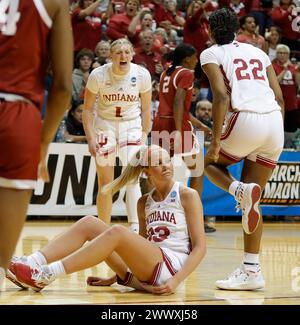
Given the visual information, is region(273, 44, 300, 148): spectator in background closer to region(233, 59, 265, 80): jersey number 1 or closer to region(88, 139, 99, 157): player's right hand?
region(88, 139, 99, 157): player's right hand

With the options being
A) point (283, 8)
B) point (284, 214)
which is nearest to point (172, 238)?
point (284, 214)

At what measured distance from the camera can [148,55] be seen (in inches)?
554

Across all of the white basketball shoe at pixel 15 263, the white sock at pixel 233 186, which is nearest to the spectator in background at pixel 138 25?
the white sock at pixel 233 186

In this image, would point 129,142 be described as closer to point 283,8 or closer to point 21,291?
point 21,291

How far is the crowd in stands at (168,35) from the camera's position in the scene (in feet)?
43.8

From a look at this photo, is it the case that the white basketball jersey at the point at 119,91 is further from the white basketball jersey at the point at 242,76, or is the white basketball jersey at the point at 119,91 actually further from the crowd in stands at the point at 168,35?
the crowd in stands at the point at 168,35

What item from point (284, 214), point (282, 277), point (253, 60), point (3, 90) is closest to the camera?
point (3, 90)

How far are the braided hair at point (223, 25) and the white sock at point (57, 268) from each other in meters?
2.18

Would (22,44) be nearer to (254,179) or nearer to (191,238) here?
(191,238)

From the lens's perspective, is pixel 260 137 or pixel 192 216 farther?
pixel 260 137

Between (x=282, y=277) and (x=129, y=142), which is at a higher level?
(x=129, y=142)

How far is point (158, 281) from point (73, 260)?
0.64m

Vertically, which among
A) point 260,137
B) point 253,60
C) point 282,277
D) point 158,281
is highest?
point 253,60
